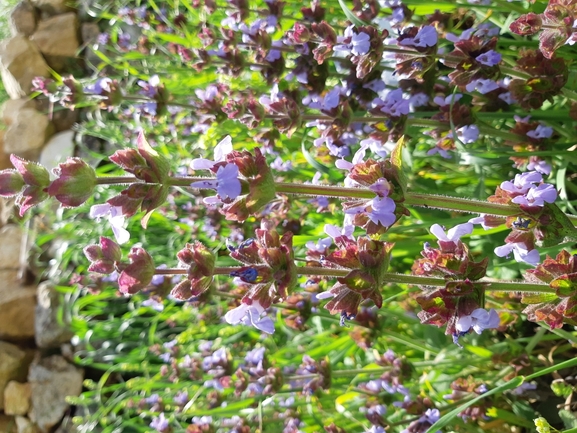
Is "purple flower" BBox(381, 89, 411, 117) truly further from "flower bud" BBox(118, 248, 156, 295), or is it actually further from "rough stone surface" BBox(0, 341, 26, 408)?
"rough stone surface" BBox(0, 341, 26, 408)

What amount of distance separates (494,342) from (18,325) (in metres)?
2.79

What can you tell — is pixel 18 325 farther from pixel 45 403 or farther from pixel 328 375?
pixel 328 375

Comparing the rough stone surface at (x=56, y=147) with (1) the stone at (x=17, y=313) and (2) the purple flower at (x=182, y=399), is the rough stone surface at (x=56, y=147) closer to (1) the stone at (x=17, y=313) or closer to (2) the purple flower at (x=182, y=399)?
(1) the stone at (x=17, y=313)

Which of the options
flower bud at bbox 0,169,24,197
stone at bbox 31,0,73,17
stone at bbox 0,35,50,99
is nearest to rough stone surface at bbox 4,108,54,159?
stone at bbox 0,35,50,99

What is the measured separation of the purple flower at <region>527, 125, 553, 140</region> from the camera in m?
0.99

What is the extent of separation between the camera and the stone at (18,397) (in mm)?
3029

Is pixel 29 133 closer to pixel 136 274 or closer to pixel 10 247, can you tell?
pixel 10 247

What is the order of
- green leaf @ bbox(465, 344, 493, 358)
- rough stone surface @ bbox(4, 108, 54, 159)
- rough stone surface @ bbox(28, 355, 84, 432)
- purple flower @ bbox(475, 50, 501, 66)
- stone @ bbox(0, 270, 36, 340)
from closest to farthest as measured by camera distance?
purple flower @ bbox(475, 50, 501, 66), green leaf @ bbox(465, 344, 493, 358), rough stone surface @ bbox(28, 355, 84, 432), stone @ bbox(0, 270, 36, 340), rough stone surface @ bbox(4, 108, 54, 159)

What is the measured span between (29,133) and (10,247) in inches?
28.6

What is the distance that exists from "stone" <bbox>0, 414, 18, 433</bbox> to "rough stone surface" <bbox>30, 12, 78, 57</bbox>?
87.3 inches

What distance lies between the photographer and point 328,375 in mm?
1145

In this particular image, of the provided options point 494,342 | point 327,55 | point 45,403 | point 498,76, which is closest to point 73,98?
point 327,55

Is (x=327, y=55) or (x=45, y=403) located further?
(x=45, y=403)

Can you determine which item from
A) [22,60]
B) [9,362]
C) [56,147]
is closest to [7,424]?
[9,362]
